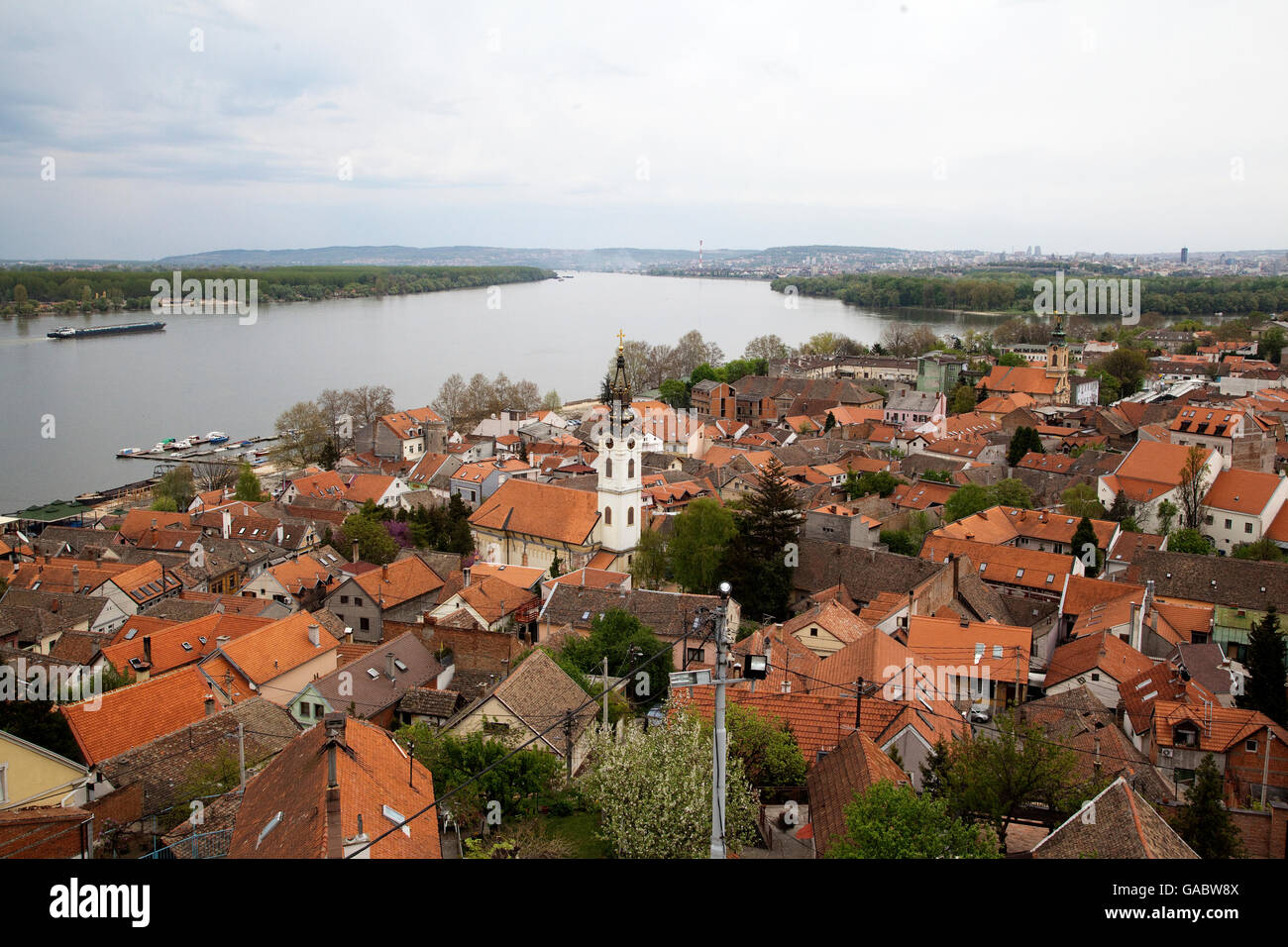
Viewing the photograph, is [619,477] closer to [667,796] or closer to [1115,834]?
[667,796]

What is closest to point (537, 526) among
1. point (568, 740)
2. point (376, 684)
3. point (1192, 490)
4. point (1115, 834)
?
point (376, 684)

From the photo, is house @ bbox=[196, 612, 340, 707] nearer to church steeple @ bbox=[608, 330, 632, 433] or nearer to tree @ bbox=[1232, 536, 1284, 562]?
church steeple @ bbox=[608, 330, 632, 433]

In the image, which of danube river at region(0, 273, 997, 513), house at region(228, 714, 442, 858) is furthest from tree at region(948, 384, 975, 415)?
house at region(228, 714, 442, 858)

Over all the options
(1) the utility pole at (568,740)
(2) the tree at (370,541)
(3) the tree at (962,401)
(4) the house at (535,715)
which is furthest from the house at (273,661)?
(3) the tree at (962,401)

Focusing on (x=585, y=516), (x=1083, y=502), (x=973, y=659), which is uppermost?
(x=1083, y=502)

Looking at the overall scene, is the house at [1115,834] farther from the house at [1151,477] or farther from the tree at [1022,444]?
the tree at [1022,444]
